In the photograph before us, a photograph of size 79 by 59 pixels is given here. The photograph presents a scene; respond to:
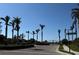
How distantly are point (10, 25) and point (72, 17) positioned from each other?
15.2 feet

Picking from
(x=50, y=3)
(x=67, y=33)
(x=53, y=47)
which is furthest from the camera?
(x=53, y=47)

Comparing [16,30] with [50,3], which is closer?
[50,3]

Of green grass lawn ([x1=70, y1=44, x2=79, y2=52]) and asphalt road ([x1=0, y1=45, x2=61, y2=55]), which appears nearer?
asphalt road ([x1=0, y1=45, x2=61, y2=55])

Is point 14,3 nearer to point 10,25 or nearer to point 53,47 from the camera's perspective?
point 10,25

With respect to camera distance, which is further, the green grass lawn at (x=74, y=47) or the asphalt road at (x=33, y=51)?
the green grass lawn at (x=74, y=47)

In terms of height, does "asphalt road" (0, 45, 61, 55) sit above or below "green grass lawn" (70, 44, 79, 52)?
below

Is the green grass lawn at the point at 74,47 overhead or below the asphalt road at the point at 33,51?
overhead

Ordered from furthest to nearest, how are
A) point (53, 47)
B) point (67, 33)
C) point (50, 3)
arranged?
point (53, 47), point (67, 33), point (50, 3)

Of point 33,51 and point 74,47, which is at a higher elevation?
point 74,47

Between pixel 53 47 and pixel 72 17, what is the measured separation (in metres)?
4.83

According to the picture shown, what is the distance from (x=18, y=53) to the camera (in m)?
26.8
